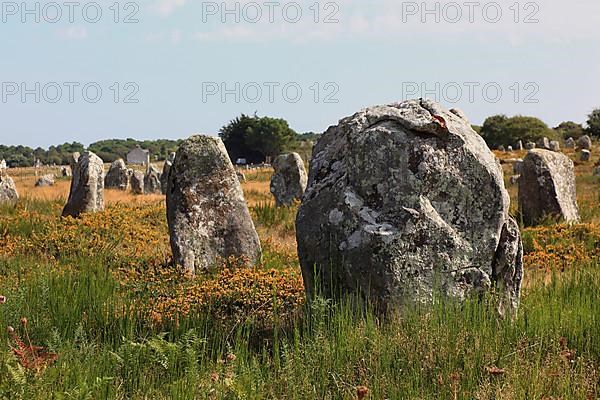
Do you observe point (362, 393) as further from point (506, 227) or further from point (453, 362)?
point (506, 227)

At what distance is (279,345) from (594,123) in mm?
53906

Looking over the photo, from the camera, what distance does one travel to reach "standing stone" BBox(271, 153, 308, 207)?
21922 mm

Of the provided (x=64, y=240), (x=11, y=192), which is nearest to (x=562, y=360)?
(x=64, y=240)

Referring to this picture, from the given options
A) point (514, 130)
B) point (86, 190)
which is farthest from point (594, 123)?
point (86, 190)

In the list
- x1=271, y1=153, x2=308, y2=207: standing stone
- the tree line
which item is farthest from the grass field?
the tree line

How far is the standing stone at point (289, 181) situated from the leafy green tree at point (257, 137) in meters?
45.6

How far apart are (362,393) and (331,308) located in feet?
6.94

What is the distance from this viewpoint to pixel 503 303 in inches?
253

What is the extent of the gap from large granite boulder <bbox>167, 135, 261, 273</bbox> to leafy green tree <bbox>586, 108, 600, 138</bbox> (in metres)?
48.7

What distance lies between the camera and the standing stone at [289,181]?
2192cm

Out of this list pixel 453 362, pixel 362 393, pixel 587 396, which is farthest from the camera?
pixel 453 362

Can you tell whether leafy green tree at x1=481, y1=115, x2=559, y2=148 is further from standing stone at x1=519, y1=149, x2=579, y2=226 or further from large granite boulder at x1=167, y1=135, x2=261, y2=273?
large granite boulder at x1=167, y1=135, x2=261, y2=273

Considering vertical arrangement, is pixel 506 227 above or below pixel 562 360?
above

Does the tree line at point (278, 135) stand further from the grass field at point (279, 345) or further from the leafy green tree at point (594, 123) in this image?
the grass field at point (279, 345)
